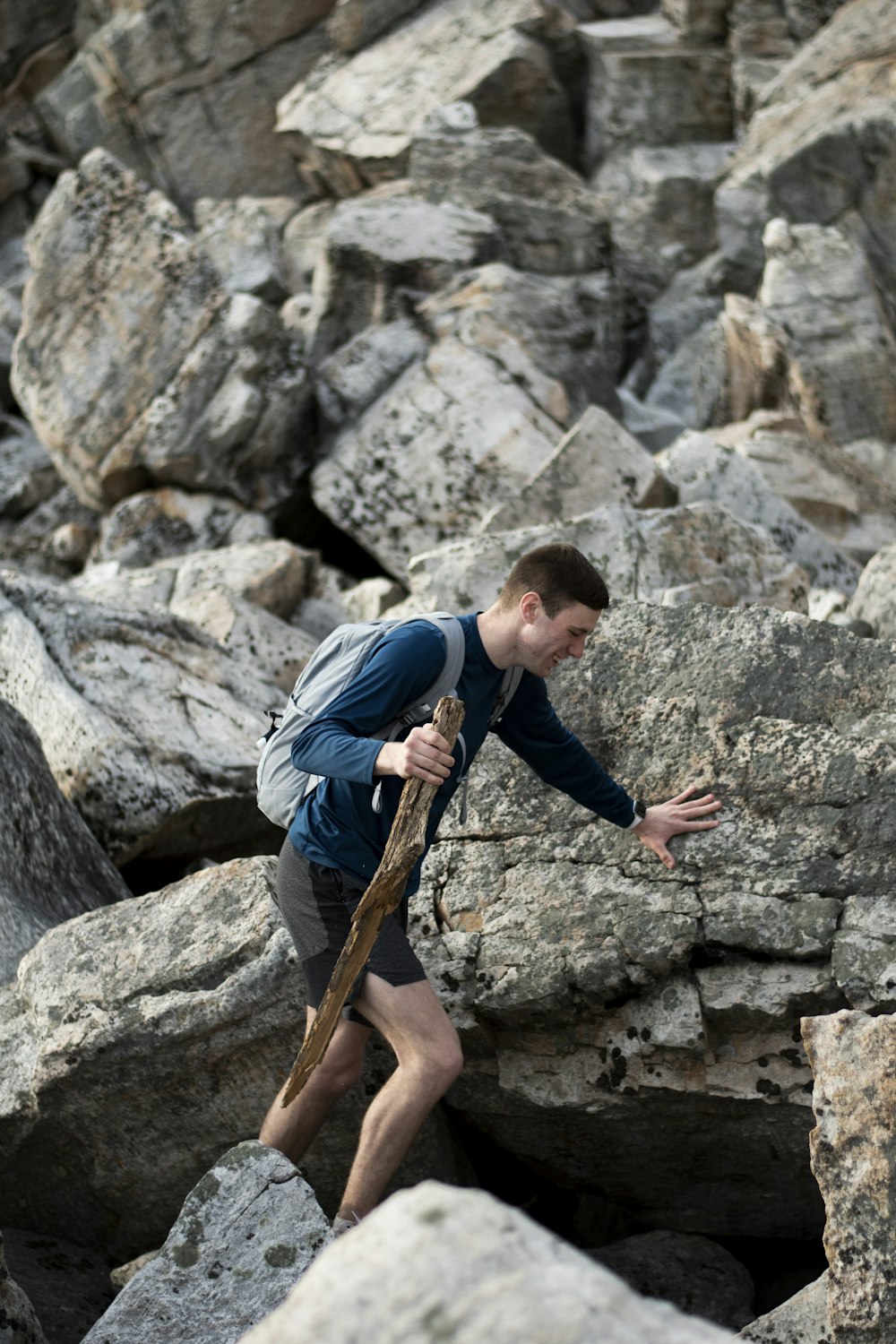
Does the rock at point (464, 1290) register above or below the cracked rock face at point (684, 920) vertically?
above

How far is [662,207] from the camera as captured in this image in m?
21.7

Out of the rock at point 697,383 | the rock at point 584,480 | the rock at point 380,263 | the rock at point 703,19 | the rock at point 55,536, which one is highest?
the rock at point 380,263

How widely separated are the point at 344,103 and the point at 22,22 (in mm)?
9454

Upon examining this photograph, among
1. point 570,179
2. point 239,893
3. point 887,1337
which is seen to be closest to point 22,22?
point 570,179

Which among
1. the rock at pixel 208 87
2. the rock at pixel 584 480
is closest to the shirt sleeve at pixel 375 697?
the rock at pixel 584 480

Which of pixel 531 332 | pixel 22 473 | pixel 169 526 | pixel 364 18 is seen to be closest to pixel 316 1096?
pixel 169 526

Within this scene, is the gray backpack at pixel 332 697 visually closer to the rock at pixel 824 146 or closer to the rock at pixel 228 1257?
the rock at pixel 228 1257

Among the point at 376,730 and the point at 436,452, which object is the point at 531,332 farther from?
the point at 376,730

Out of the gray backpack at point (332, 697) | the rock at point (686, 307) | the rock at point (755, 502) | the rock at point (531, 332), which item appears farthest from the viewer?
the rock at point (686, 307)

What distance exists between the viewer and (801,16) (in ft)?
72.9

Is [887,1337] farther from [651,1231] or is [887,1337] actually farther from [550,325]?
[550,325]

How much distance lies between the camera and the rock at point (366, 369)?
14.3 m

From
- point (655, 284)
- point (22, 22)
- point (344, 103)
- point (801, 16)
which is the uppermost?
point (22, 22)

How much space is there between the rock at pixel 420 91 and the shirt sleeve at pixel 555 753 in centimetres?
1808
